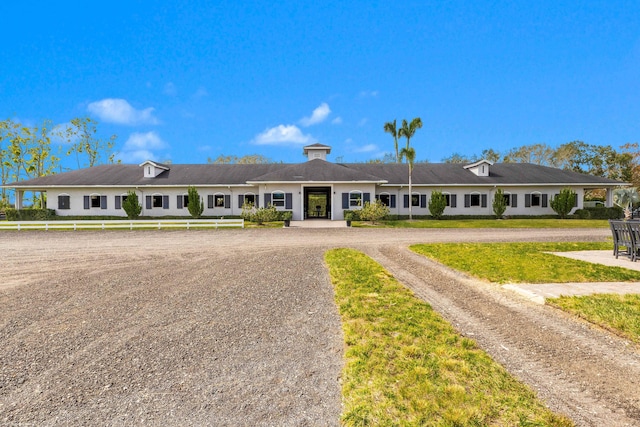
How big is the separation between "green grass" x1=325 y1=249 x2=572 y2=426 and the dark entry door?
23.5 m

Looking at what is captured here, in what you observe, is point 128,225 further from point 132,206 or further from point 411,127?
point 411,127

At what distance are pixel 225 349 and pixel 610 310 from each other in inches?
207

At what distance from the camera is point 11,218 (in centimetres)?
2828

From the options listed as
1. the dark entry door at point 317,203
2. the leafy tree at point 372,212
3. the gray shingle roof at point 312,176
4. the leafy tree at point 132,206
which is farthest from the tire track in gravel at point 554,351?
the leafy tree at point 132,206

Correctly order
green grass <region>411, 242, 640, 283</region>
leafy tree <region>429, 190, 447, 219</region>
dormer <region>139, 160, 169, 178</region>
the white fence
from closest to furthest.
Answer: green grass <region>411, 242, 640, 283</region> < the white fence < leafy tree <region>429, 190, 447, 219</region> < dormer <region>139, 160, 169, 178</region>

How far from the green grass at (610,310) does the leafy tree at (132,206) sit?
28652 millimetres

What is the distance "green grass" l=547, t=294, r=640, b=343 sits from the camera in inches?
167

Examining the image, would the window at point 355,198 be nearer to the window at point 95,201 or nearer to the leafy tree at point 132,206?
the leafy tree at point 132,206

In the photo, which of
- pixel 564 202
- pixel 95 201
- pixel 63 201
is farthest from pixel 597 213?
pixel 63 201

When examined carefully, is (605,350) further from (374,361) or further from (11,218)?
(11,218)

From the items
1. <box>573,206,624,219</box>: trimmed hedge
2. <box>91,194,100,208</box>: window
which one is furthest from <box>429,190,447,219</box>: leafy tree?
<box>91,194,100,208</box>: window

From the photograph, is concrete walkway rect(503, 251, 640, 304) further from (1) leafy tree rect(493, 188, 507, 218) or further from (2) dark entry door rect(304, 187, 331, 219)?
(1) leafy tree rect(493, 188, 507, 218)

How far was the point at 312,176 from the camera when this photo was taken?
2709 cm

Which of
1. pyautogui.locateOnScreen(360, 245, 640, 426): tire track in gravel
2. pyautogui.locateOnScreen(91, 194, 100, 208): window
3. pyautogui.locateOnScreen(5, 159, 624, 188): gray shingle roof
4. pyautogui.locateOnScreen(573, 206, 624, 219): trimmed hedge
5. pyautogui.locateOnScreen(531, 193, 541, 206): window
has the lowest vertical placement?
pyautogui.locateOnScreen(360, 245, 640, 426): tire track in gravel
